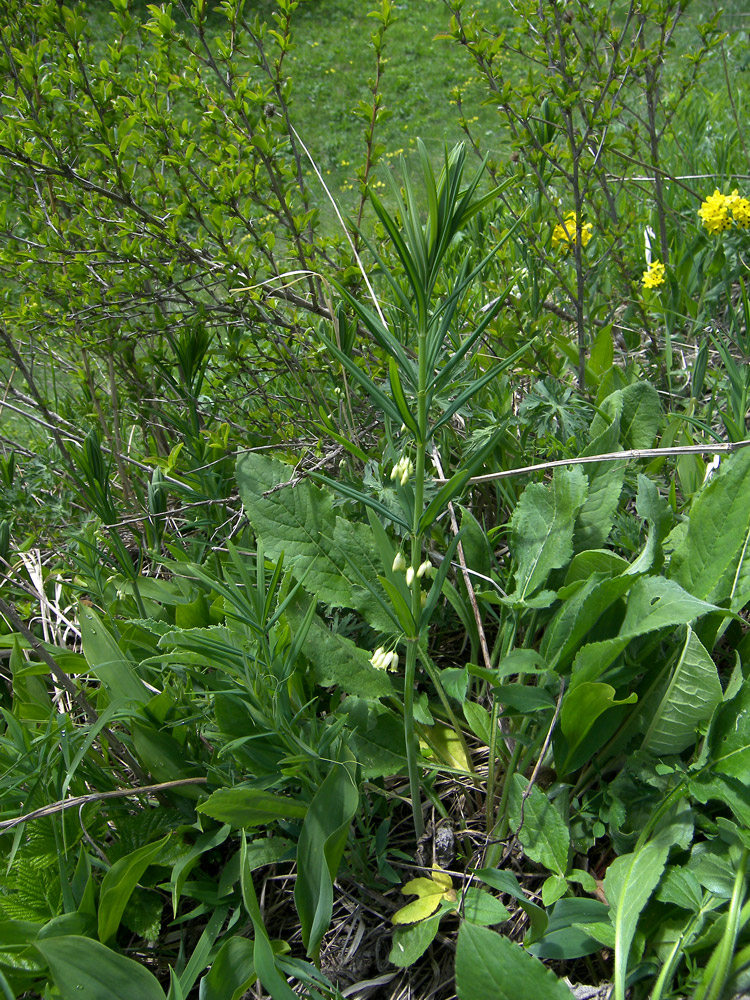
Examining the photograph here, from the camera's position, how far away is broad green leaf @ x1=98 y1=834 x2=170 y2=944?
1218 mm

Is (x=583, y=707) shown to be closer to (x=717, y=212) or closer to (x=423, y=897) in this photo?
(x=423, y=897)

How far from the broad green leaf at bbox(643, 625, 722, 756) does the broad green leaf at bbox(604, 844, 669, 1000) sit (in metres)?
0.20

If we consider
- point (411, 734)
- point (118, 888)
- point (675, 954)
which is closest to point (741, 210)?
point (411, 734)

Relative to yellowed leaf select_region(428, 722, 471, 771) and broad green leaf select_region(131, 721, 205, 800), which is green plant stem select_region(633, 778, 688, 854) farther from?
broad green leaf select_region(131, 721, 205, 800)

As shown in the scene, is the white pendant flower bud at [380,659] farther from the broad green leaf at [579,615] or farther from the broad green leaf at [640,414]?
the broad green leaf at [640,414]

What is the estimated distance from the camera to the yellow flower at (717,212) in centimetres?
244

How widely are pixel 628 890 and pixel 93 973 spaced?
32.3 inches

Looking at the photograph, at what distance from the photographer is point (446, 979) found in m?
1.24

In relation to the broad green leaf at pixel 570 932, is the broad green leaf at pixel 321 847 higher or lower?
higher

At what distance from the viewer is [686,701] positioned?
4.20 feet

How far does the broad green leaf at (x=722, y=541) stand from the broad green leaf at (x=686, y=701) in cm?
15

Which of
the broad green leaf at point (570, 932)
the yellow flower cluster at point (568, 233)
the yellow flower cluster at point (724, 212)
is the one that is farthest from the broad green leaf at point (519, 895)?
the yellow flower cluster at point (724, 212)

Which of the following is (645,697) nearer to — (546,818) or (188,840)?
(546,818)

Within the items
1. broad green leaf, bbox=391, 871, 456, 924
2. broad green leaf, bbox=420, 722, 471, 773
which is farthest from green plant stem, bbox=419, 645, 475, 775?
broad green leaf, bbox=391, 871, 456, 924
